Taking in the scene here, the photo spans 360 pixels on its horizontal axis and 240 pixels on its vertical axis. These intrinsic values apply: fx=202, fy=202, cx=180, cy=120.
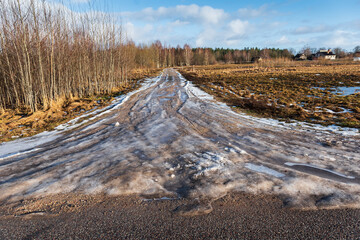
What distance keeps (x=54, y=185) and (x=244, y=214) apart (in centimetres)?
334

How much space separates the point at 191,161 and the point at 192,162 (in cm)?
6

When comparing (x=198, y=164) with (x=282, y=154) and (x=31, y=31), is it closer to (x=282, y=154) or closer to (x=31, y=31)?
(x=282, y=154)

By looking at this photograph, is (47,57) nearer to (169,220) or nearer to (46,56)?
(46,56)

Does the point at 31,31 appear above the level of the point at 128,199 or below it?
above

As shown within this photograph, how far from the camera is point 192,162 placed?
446 cm

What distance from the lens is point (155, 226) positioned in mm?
2713

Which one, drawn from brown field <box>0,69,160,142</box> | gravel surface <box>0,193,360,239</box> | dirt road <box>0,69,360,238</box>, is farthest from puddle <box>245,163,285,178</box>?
brown field <box>0,69,160,142</box>

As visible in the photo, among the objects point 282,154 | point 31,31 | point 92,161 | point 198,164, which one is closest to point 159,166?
point 198,164

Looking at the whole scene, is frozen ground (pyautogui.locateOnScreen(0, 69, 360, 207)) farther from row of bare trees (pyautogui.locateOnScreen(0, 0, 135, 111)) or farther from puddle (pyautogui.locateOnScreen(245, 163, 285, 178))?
row of bare trees (pyautogui.locateOnScreen(0, 0, 135, 111))

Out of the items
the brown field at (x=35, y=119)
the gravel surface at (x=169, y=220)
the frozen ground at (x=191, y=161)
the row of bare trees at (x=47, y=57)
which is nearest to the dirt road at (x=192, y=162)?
the frozen ground at (x=191, y=161)

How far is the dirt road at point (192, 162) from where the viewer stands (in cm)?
344

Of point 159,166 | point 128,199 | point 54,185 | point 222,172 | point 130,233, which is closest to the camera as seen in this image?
point 130,233

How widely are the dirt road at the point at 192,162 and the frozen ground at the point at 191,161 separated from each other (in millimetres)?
19

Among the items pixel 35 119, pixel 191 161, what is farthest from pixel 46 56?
pixel 191 161
